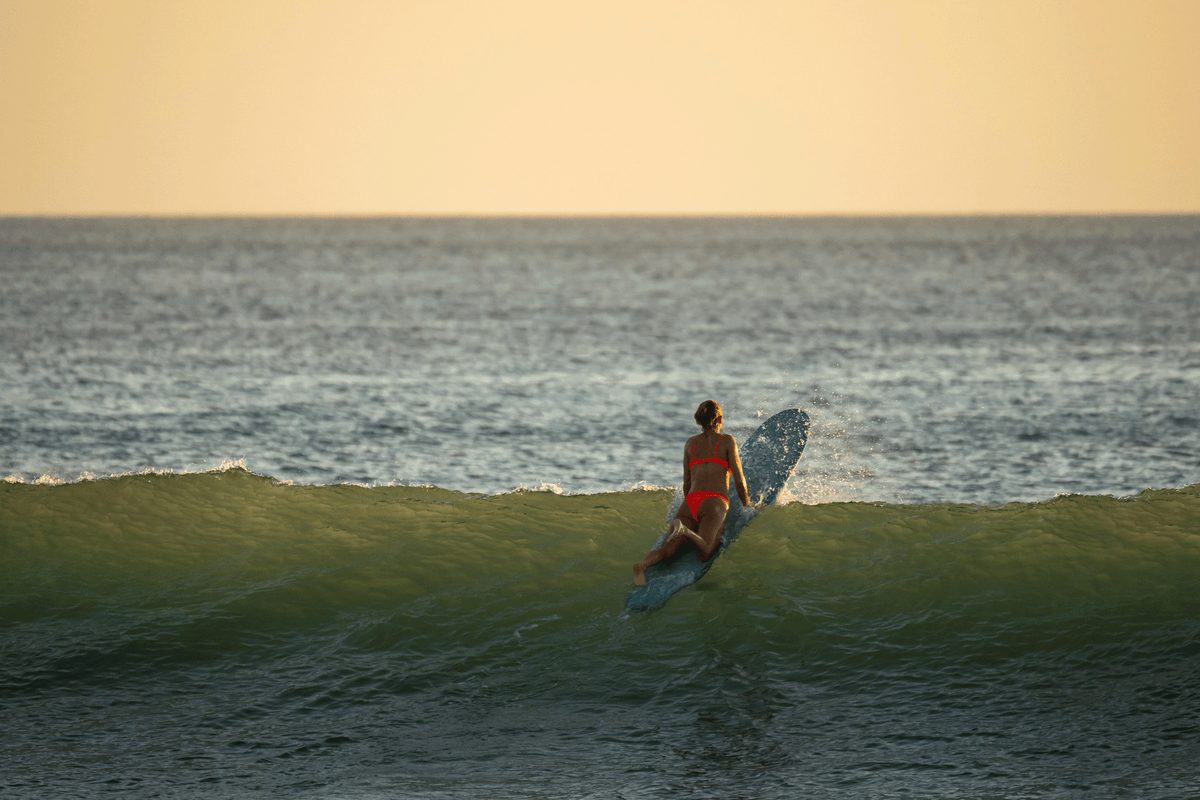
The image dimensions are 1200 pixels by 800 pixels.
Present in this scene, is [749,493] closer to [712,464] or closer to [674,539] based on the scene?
[712,464]

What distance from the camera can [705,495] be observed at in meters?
12.0

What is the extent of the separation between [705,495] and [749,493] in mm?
2361

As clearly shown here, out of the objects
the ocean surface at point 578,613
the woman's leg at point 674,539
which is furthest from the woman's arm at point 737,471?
the ocean surface at point 578,613

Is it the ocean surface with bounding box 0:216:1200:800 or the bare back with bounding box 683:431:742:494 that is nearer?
the ocean surface with bounding box 0:216:1200:800

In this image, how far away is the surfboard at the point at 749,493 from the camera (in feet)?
38.7

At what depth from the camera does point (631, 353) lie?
44.8 m

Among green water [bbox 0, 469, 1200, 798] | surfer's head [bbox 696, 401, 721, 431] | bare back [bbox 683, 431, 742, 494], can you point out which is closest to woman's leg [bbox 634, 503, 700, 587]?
bare back [bbox 683, 431, 742, 494]

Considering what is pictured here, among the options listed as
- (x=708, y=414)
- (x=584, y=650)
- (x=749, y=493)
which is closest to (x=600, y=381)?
(x=749, y=493)

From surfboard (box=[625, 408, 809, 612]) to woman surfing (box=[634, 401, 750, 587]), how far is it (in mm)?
167

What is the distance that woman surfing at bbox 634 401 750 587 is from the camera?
39.2ft

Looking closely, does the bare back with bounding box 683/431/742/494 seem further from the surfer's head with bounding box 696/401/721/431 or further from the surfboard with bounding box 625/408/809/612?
the surfboard with bounding box 625/408/809/612

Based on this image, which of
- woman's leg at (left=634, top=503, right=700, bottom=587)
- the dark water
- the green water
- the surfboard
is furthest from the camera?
the dark water

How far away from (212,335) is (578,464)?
3136 centimetres

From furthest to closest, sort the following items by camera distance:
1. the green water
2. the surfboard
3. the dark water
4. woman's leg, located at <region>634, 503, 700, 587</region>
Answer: the dark water → woman's leg, located at <region>634, 503, 700, 587</region> → the surfboard → the green water
